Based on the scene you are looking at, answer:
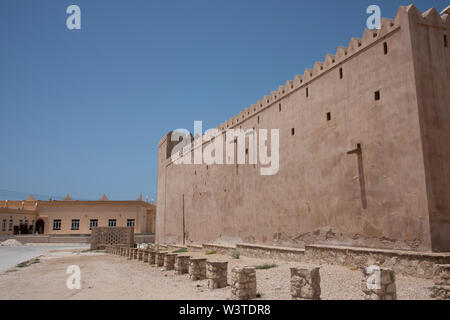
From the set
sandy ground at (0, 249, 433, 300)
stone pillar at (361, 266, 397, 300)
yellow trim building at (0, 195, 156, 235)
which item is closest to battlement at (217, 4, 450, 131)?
sandy ground at (0, 249, 433, 300)

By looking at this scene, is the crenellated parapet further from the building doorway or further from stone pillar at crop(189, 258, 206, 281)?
the building doorway

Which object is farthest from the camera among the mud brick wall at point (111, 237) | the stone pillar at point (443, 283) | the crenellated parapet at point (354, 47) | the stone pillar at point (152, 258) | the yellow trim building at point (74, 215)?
the yellow trim building at point (74, 215)

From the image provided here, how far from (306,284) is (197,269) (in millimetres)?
3554

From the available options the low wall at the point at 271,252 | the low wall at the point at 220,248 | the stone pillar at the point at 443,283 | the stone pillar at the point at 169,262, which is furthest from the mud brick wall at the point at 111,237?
the stone pillar at the point at 443,283

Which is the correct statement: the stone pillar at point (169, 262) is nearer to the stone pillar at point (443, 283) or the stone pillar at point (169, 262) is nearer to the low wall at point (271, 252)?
the low wall at point (271, 252)

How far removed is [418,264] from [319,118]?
493cm

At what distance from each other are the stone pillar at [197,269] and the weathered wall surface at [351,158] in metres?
3.46

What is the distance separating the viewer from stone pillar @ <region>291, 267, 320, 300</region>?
5.42 meters

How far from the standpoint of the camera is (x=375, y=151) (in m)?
8.41

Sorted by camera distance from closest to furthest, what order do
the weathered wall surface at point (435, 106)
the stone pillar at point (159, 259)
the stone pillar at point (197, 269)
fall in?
1. the weathered wall surface at point (435, 106)
2. the stone pillar at point (197, 269)
3. the stone pillar at point (159, 259)

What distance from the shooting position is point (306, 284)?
548cm

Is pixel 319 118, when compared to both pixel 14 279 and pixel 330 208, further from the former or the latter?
pixel 14 279

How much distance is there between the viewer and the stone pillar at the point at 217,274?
23.0ft

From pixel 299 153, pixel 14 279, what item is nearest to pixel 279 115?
pixel 299 153
